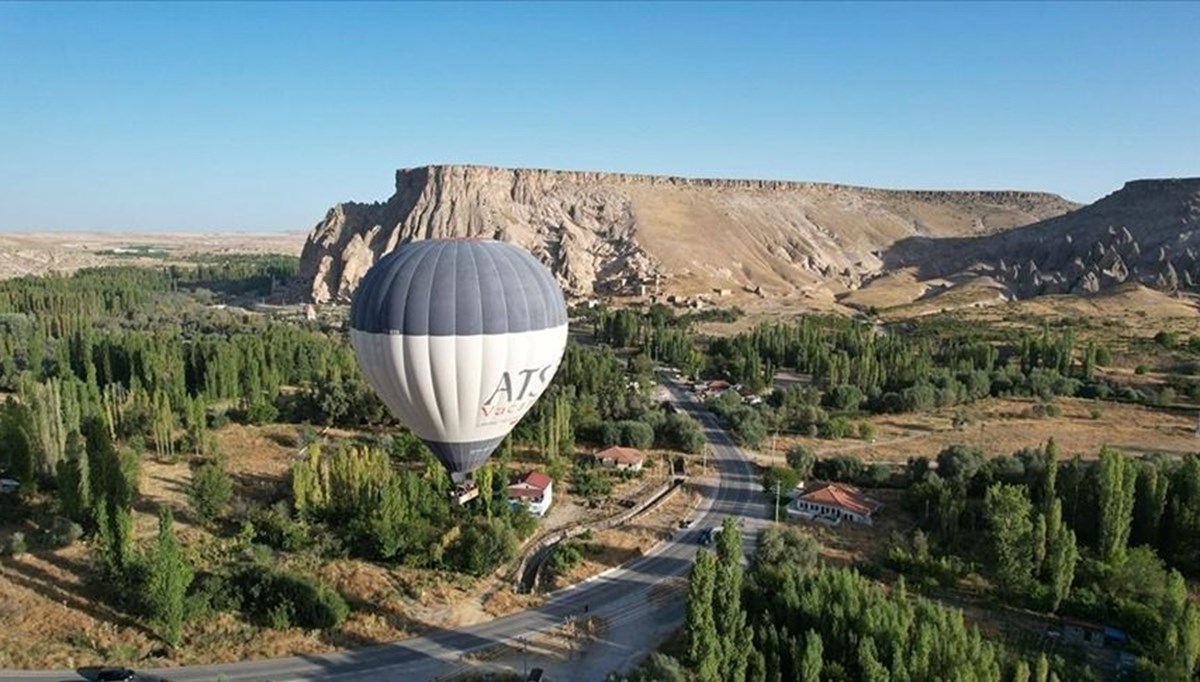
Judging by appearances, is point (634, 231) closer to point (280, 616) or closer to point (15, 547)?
point (15, 547)

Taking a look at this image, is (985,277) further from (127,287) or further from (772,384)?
(127,287)

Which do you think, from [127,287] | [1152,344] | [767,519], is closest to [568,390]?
[767,519]

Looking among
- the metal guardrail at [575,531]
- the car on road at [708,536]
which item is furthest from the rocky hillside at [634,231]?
the car on road at [708,536]

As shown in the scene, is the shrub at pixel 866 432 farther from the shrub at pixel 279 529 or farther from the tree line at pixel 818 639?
the shrub at pixel 279 529

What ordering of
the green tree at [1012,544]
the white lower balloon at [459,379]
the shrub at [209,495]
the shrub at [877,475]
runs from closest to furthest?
1. the white lower balloon at [459,379]
2. the green tree at [1012,544]
3. the shrub at [209,495]
4. the shrub at [877,475]

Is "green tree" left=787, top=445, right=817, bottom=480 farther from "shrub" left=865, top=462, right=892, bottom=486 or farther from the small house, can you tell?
the small house

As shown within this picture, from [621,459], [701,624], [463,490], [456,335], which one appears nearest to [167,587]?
[463,490]

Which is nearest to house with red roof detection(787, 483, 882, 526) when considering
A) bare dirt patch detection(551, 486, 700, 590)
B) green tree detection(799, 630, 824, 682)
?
bare dirt patch detection(551, 486, 700, 590)
